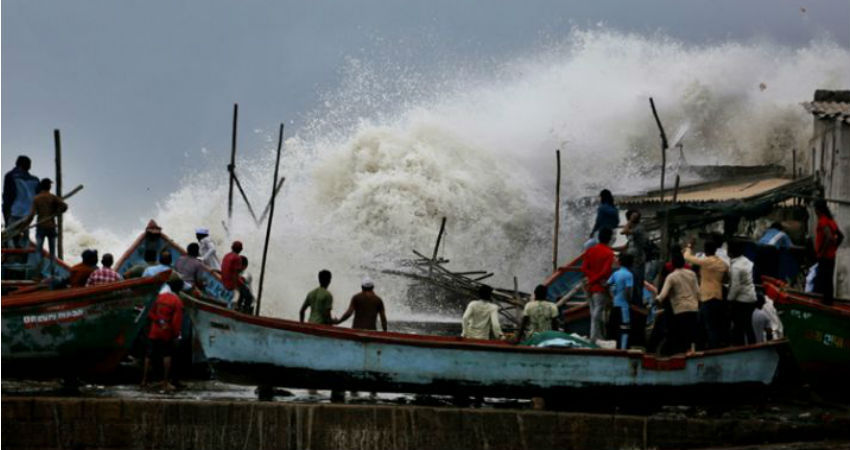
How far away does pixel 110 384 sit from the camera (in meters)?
14.7

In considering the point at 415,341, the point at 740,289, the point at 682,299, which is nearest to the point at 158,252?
the point at 415,341

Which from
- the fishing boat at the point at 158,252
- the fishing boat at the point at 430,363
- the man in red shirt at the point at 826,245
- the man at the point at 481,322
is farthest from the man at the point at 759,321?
the fishing boat at the point at 158,252

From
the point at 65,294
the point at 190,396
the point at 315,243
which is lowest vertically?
the point at 190,396

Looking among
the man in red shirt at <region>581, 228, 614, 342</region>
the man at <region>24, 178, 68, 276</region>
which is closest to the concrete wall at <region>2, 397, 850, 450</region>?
the man in red shirt at <region>581, 228, 614, 342</region>

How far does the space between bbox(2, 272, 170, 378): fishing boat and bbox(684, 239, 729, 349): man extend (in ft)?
16.9

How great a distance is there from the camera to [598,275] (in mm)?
14250

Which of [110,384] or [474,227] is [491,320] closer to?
[110,384]

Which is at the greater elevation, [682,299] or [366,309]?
[682,299]

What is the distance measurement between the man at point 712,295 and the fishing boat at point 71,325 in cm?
514

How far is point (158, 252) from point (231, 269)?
6.29ft

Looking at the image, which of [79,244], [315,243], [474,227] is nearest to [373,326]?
[315,243]

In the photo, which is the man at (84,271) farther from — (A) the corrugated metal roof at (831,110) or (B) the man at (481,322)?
(A) the corrugated metal roof at (831,110)

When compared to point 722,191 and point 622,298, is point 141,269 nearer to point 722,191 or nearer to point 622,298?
point 622,298

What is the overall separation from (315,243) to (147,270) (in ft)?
62.6
